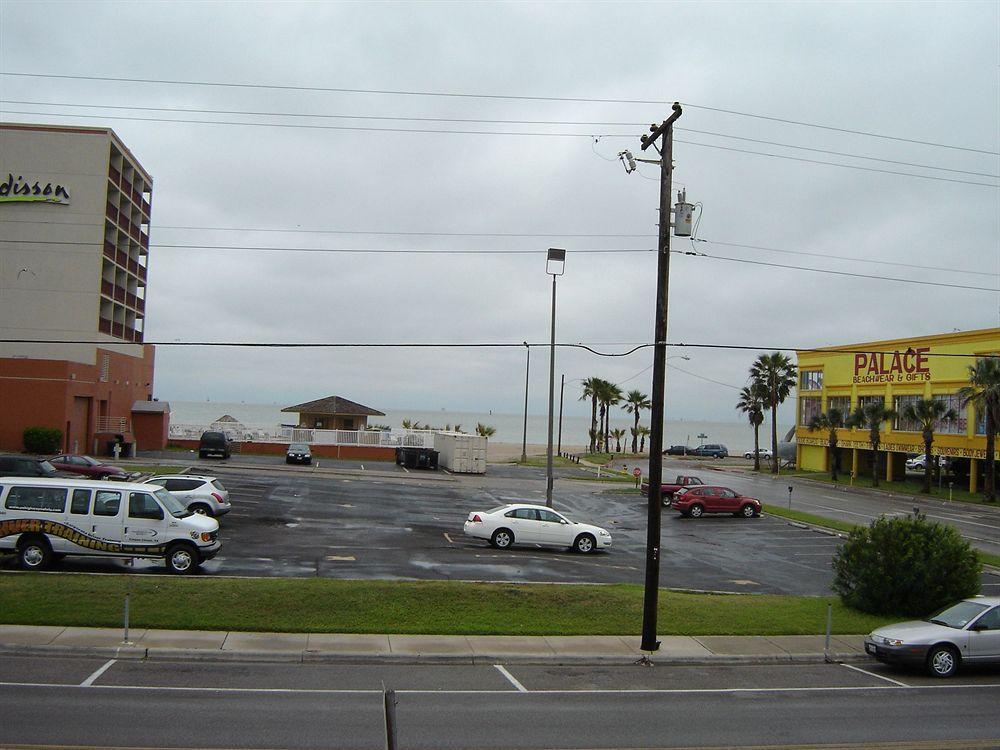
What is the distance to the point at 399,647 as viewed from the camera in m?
14.8

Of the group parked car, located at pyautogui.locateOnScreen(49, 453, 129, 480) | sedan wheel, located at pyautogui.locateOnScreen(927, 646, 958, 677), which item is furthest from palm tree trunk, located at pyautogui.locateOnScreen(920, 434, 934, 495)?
parked car, located at pyautogui.locateOnScreen(49, 453, 129, 480)

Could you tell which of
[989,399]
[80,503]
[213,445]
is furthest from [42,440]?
[989,399]

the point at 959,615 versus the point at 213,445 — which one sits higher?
the point at 213,445

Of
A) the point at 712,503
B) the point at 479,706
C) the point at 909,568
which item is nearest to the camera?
the point at 479,706

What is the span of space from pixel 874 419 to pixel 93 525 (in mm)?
54827

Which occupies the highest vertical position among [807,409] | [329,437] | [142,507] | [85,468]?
[807,409]

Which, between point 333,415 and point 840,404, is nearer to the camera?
point 333,415

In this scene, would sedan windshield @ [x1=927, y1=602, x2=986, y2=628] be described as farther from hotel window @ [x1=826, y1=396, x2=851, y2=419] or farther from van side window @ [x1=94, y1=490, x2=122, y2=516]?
hotel window @ [x1=826, y1=396, x2=851, y2=419]

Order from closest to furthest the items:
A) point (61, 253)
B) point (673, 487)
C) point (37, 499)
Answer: point (37, 499) < point (673, 487) < point (61, 253)

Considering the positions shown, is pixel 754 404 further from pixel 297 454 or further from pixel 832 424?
pixel 297 454

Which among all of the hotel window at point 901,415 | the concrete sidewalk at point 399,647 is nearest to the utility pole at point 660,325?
the concrete sidewalk at point 399,647

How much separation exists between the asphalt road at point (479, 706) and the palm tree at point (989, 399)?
4173 centimetres

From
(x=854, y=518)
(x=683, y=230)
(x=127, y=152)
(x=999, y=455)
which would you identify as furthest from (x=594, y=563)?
(x=127, y=152)

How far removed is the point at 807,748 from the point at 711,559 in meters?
17.4
